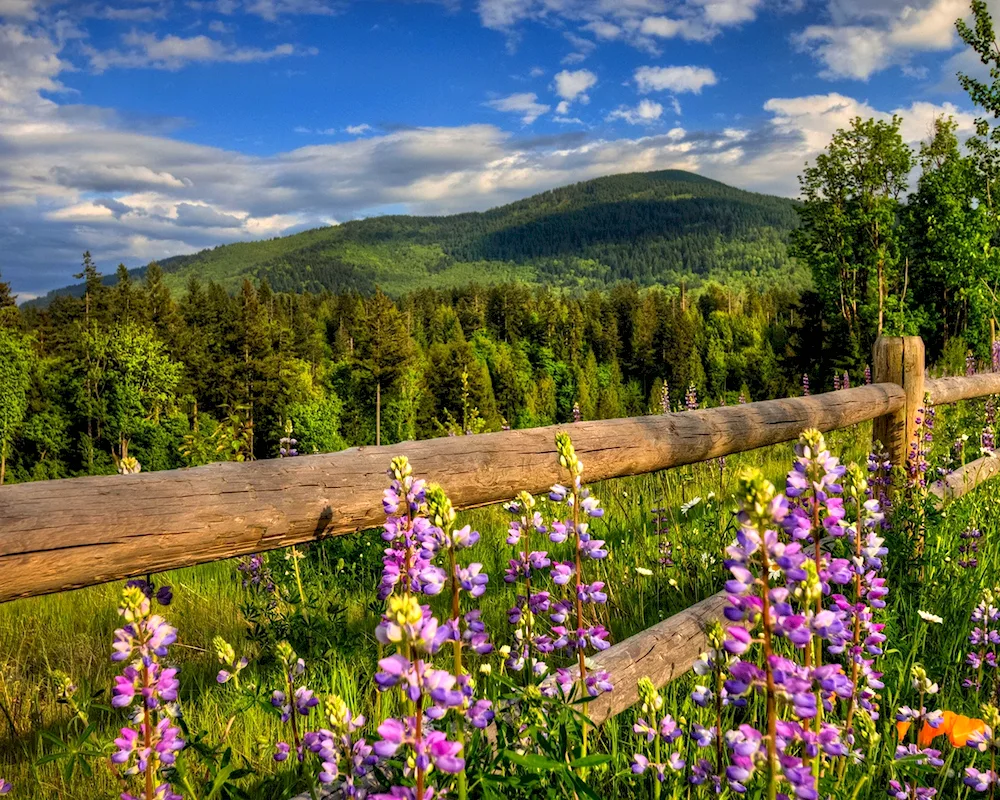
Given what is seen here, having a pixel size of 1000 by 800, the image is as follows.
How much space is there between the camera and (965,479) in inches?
214

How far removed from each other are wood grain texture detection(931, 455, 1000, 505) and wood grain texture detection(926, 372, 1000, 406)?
57 centimetres

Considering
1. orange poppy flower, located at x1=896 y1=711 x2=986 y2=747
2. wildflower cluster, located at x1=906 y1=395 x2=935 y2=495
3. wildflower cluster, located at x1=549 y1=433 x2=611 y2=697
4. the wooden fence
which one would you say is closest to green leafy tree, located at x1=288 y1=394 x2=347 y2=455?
wildflower cluster, located at x1=906 y1=395 x2=935 y2=495

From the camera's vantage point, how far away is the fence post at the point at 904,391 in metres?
5.20

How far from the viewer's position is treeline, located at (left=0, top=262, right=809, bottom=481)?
46625 mm

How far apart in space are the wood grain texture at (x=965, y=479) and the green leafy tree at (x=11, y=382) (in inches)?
1908

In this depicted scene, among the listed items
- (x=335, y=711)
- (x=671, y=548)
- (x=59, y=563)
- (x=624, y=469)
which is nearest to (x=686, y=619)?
(x=624, y=469)

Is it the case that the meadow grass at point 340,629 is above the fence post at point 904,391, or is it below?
below

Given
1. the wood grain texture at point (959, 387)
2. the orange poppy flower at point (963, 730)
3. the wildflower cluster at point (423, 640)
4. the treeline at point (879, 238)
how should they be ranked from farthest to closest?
1. the treeline at point (879, 238)
2. the wood grain texture at point (959, 387)
3. the orange poppy flower at point (963, 730)
4. the wildflower cluster at point (423, 640)

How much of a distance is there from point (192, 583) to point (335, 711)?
4.33 metres

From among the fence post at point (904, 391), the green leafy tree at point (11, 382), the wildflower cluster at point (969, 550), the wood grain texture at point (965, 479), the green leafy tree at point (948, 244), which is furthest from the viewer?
the green leafy tree at point (11, 382)

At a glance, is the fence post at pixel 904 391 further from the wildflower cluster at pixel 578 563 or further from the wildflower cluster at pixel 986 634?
the wildflower cluster at pixel 578 563

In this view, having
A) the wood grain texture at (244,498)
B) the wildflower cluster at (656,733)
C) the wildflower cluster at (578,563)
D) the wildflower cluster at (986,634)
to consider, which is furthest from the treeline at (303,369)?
the wildflower cluster at (578,563)

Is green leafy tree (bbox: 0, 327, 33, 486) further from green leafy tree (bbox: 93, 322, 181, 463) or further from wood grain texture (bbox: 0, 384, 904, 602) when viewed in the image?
wood grain texture (bbox: 0, 384, 904, 602)

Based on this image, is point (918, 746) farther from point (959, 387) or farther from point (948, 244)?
point (948, 244)
